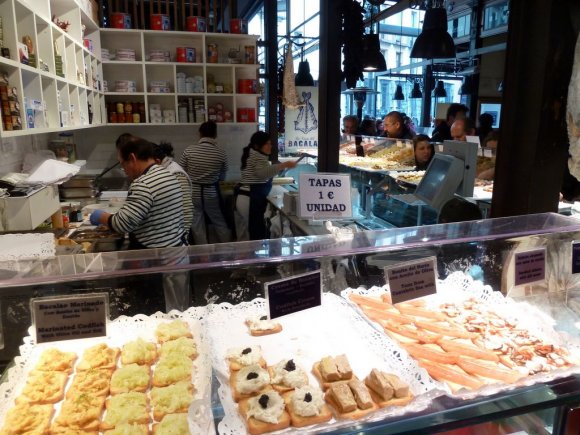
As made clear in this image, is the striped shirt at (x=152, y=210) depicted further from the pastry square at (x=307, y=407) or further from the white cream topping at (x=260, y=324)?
the pastry square at (x=307, y=407)

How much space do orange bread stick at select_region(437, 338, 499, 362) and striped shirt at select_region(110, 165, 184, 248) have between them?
2242mm

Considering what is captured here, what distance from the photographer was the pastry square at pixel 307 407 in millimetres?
1335

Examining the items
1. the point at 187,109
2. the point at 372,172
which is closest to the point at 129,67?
the point at 187,109

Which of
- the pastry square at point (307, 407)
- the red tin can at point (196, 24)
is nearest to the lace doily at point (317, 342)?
the pastry square at point (307, 407)

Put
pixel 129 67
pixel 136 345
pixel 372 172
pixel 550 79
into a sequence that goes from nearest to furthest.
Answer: pixel 136 345, pixel 550 79, pixel 372 172, pixel 129 67

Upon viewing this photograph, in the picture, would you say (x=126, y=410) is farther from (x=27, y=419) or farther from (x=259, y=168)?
(x=259, y=168)

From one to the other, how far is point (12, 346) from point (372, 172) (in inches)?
166

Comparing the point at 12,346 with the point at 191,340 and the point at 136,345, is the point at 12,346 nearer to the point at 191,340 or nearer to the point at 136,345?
the point at 136,345

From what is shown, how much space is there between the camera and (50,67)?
11.0 ft

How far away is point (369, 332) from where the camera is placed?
71.9 inches

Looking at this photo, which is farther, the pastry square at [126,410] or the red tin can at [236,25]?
the red tin can at [236,25]

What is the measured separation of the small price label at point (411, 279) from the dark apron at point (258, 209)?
4038 millimetres

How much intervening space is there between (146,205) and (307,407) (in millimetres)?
2257

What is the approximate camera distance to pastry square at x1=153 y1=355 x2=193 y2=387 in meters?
1.59
